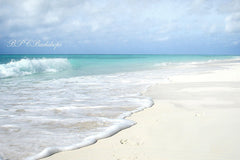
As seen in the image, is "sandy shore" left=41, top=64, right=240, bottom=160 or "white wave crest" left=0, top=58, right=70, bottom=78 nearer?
"sandy shore" left=41, top=64, right=240, bottom=160

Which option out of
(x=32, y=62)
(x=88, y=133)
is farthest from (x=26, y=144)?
(x=32, y=62)

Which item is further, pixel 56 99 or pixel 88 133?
pixel 56 99

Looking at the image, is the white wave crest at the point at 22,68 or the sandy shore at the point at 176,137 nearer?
the sandy shore at the point at 176,137

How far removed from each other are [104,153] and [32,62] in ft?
70.8

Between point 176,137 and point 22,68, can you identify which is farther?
point 22,68

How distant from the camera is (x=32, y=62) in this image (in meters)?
22.5

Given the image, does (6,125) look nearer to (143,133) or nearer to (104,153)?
(104,153)

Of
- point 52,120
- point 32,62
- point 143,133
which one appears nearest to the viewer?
point 143,133

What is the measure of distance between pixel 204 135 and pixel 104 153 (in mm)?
1579

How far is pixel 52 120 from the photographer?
4.42 metres

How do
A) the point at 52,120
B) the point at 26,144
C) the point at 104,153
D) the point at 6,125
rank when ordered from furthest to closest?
the point at 52,120, the point at 6,125, the point at 26,144, the point at 104,153

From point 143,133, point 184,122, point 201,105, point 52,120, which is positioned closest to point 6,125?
point 52,120

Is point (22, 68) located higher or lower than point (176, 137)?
higher

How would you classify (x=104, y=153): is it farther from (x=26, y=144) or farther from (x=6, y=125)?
(x=6, y=125)
